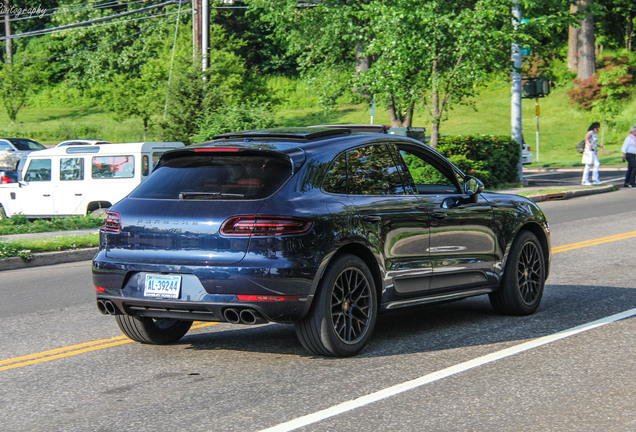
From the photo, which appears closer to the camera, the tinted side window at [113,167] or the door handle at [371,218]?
the door handle at [371,218]

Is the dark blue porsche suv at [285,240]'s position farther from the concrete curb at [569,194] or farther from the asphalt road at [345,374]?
the concrete curb at [569,194]

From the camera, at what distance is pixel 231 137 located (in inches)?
293

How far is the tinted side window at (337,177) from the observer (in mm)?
6656

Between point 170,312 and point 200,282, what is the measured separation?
362 millimetres

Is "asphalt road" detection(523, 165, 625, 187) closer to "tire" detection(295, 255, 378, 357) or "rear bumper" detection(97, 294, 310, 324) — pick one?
"tire" detection(295, 255, 378, 357)

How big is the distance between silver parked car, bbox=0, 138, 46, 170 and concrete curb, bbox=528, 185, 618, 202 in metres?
19.2

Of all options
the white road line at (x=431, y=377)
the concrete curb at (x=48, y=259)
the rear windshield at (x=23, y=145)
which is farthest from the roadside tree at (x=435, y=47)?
the white road line at (x=431, y=377)

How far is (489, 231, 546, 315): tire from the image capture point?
816 cm

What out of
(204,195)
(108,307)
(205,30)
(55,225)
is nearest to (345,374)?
(204,195)

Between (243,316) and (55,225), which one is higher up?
(55,225)

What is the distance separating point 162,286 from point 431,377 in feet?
6.28

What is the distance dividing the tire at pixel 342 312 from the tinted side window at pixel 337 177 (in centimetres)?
51

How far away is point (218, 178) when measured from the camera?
6559 mm

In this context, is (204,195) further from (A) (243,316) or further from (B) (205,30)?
(B) (205,30)
